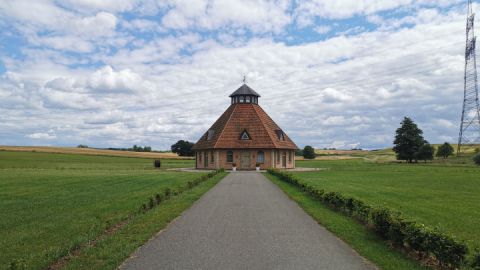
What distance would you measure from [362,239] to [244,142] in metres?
47.0

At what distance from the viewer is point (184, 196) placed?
22.1m

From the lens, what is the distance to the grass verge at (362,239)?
28.7ft

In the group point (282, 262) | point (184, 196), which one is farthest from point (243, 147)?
point (282, 262)

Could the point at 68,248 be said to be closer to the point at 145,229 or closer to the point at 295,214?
the point at 145,229

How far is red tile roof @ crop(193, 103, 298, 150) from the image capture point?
5773 cm

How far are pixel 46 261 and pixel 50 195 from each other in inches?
598

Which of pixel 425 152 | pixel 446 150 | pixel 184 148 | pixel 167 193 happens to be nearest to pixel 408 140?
pixel 425 152

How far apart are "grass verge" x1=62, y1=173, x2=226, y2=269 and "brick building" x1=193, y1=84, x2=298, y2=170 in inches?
1589

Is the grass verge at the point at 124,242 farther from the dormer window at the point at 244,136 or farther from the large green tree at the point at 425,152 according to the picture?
the large green tree at the point at 425,152

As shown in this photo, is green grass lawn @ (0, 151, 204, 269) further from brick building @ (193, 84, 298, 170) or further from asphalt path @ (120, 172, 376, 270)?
brick building @ (193, 84, 298, 170)

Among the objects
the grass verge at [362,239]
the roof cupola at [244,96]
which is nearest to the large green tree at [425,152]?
the roof cupola at [244,96]

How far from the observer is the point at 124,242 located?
10.5 m

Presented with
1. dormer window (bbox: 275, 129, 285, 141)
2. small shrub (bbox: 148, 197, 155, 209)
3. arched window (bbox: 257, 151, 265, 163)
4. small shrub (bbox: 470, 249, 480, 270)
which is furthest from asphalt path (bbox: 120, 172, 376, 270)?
dormer window (bbox: 275, 129, 285, 141)

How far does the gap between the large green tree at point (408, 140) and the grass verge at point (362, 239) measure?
275 ft
